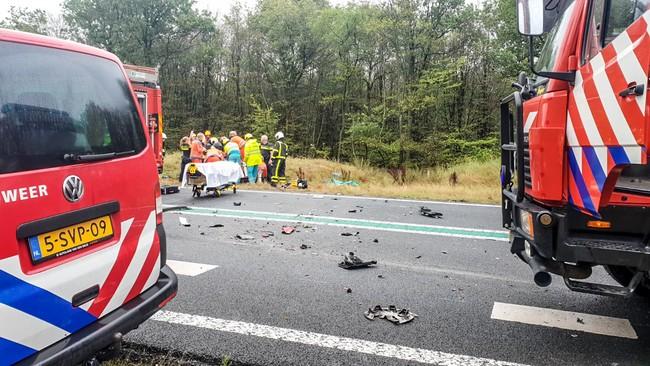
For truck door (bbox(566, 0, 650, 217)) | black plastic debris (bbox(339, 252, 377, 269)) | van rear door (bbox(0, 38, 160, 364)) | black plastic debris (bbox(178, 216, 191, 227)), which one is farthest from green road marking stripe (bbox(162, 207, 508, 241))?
van rear door (bbox(0, 38, 160, 364))

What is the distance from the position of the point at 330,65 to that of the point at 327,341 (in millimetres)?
28521

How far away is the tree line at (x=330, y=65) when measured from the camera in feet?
79.2

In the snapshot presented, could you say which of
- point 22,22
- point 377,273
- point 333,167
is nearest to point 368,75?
point 333,167

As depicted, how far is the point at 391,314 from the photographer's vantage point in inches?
134

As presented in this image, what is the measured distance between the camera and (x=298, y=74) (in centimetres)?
3072

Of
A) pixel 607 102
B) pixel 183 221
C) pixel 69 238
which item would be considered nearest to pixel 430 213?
pixel 183 221

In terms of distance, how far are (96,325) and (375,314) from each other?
6.73 feet

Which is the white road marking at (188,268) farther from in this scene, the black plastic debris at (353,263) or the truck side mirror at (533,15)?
the truck side mirror at (533,15)

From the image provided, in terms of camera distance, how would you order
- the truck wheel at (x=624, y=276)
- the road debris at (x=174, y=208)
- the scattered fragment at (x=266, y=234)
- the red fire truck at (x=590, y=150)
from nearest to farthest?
the red fire truck at (x=590, y=150)
the truck wheel at (x=624, y=276)
the scattered fragment at (x=266, y=234)
the road debris at (x=174, y=208)

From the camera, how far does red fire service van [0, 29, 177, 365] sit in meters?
1.81

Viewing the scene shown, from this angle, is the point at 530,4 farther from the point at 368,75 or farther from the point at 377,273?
the point at 368,75

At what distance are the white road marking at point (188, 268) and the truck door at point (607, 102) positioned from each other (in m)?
3.53

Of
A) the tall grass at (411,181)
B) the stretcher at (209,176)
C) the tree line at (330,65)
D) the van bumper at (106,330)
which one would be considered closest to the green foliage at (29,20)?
the tree line at (330,65)

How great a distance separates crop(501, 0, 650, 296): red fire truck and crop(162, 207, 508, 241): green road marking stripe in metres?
3.36
